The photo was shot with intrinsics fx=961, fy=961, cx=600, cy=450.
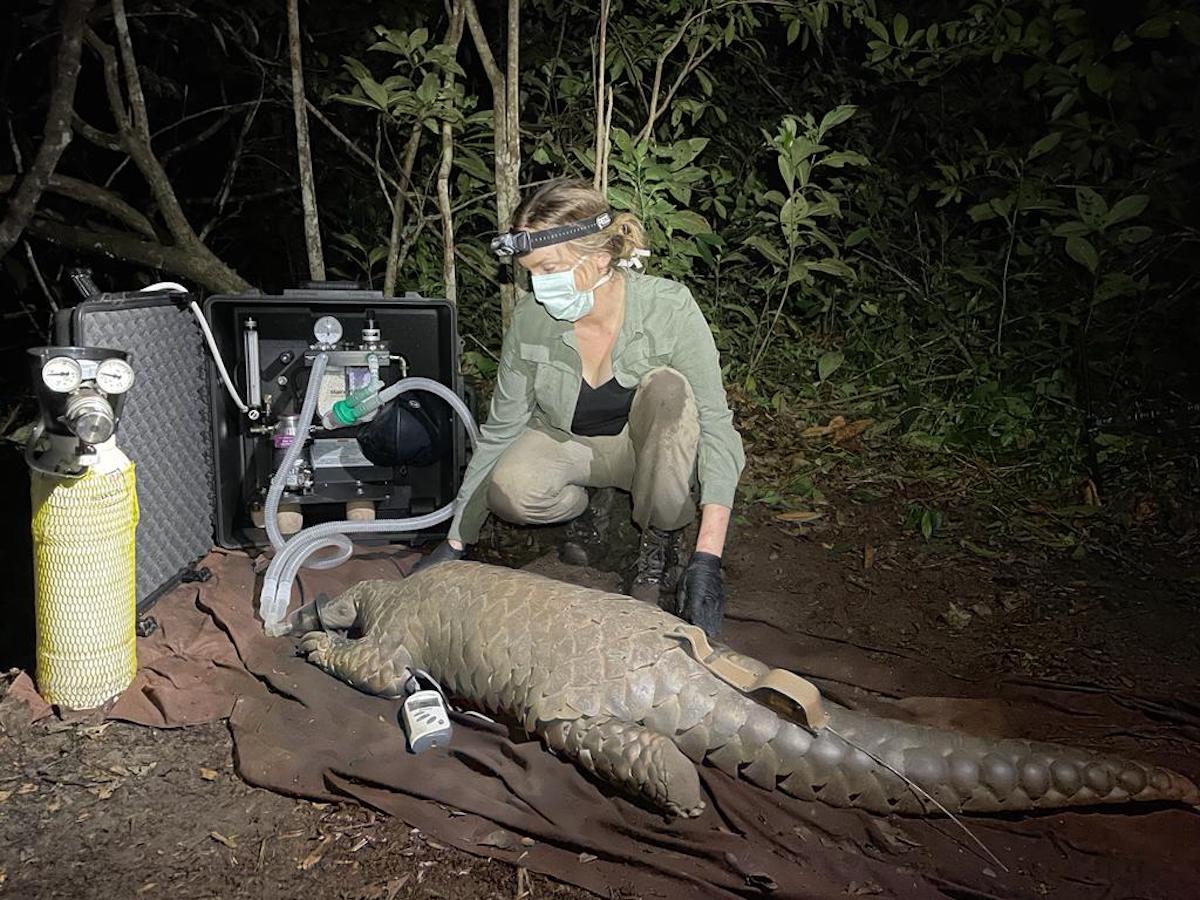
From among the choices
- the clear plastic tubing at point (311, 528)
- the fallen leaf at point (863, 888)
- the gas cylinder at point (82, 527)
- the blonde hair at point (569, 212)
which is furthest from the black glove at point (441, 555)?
the fallen leaf at point (863, 888)

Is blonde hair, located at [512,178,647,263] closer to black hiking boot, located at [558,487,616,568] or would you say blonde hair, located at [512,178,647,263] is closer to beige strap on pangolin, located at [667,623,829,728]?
black hiking boot, located at [558,487,616,568]

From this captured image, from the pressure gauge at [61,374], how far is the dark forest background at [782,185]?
1.78m

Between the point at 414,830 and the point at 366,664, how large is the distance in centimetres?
57

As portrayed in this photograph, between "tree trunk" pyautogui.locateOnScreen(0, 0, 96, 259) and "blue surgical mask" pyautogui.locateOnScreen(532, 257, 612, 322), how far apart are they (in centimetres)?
241

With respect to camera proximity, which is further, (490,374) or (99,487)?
(490,374)

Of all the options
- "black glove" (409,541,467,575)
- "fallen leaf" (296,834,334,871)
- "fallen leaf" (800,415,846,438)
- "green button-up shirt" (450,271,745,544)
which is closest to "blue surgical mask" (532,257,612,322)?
"green button-up shirt" (450,271,745,544)

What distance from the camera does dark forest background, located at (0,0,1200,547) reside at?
422 cm

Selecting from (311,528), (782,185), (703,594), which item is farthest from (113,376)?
(782,185)

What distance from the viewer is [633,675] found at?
83.1 inches

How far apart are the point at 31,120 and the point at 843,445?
5421mm

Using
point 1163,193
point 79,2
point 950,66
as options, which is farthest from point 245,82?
point 1163,193

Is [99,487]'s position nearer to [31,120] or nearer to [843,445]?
[843,445]

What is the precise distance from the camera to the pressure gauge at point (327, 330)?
124 inches

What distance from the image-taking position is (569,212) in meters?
2.78
